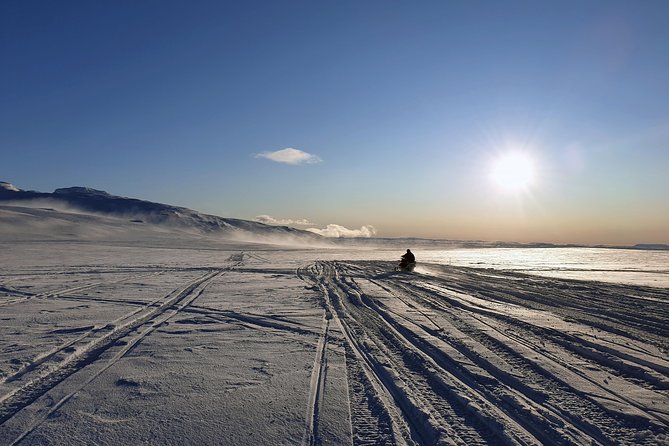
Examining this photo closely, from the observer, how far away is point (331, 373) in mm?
5832

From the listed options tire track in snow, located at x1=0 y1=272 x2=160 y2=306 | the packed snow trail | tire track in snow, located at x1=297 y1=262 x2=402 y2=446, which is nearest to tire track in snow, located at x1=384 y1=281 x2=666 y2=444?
the packed snow trail

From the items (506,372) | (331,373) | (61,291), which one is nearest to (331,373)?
(331,373)

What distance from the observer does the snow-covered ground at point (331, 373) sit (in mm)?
4160

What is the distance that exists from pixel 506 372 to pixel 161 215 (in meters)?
159

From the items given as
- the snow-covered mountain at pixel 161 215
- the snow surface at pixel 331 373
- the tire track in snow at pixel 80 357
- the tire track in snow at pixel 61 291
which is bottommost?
the tire track in snow at pixel 61 291

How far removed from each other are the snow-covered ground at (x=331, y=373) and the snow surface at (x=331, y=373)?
3 cm

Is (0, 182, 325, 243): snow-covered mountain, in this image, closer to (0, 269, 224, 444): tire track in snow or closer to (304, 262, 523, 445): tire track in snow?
(0, 269, 224, 444): tire track in snow

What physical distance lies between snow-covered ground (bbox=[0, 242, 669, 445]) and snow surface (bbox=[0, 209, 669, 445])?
3 centimetres

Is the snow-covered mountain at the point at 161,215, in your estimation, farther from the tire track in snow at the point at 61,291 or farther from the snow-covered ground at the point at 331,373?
the snow-covered ground at the point at 331,373

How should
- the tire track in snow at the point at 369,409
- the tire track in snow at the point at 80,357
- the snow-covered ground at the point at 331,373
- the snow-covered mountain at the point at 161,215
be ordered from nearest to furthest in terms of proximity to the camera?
the tire track in snow at the point at 369,409, the snow-covered ground at the point at 331,373, the tire track in snow at the point at 80,357, the snow-covered mountain at the point at 161,215

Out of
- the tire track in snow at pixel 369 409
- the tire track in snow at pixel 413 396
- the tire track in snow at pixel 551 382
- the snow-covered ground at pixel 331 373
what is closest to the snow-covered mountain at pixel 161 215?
the snow-covered ground at pixel 331 373

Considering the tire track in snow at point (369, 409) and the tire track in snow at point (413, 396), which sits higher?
the tire track in snow at point (413, 396)

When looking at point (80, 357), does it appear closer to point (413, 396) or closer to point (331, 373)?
point (331, 373)

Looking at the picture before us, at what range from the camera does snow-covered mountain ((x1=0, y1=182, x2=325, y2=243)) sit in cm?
13950
